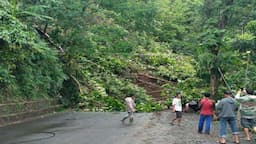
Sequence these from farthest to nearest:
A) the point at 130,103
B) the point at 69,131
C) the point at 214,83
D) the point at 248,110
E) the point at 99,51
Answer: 1. the point at 99,51
2. the point at 214,83
3. the point at 130,103
4. the point at 69,131
5. the point at 248,110

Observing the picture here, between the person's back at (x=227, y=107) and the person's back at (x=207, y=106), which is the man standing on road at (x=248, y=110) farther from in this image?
the person's back at (x=207, y=106)

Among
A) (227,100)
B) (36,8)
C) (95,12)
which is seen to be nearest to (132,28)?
(95,12)

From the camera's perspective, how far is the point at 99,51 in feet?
102

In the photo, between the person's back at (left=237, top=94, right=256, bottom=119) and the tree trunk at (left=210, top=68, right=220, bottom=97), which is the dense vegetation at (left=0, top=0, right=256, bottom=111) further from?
the person's back at (left=237, top=94, right=256, bottom=119)

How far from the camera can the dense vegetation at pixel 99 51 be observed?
19.1 metres

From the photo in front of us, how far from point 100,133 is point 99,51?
1659 centimetres

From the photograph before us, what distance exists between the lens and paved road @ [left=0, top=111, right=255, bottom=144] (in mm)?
13336

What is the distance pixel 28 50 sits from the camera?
64.1 feet

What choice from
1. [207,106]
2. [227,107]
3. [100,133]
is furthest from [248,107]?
[100,133]

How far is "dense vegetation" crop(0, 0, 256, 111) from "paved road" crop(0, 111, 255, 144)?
3143mm

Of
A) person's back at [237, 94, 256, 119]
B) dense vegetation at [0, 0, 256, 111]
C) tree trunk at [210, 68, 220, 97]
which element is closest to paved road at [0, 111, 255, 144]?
person's back at [237, 94, 256, 119]

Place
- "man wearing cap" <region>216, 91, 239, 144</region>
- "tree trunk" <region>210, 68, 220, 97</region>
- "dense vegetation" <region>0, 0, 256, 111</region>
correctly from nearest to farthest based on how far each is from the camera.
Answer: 1. "man wearing cap" <region>216, 91, 239, 144</region>
2. "dense vegetation" <region>0, 0, 256, 111</region>
3. "tree trunk" <region>210, 68, 220, 97</region>

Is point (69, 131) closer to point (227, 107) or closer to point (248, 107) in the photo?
point (227, 107)

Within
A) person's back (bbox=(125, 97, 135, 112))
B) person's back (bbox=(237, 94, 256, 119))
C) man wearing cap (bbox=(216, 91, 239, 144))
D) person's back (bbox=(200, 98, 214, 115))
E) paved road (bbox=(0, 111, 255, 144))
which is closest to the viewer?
man wearing cap (bbox=(216, 91, 239, 144))
